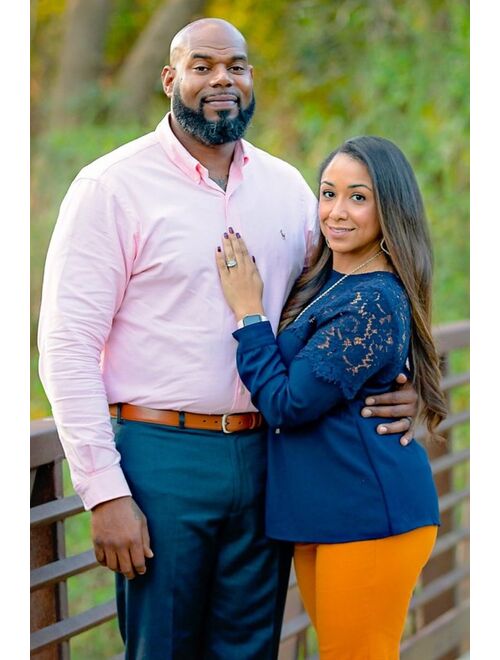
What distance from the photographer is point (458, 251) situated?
7250mm

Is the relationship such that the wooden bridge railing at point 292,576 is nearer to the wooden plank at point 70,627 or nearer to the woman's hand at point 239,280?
the wooden plank at point 70,627

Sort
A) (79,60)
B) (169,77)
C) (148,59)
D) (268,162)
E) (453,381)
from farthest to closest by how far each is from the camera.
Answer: (79,60) → (148,59) → (453,381) → (268,162) → (169,77)

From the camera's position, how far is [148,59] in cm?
827

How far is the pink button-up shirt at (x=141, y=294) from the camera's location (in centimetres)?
199

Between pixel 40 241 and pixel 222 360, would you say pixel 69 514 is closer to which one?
pixel 222 360

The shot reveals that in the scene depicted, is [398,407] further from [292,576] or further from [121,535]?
[292,576]

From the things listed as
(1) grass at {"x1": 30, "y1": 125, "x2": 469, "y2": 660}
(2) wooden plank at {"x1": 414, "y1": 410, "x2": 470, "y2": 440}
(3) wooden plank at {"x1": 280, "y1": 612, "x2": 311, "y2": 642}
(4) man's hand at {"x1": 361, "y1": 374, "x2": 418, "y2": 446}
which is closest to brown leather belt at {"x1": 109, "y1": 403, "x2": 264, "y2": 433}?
(4) man's hand at {"x1": 361, "y1": 374, "x2": 418, "y2": 446}

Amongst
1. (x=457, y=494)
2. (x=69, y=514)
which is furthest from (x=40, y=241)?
(x=69, y=514)

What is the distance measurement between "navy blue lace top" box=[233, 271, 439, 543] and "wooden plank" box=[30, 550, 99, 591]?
45 centimetres

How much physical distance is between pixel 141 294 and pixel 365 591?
A: 695 millimetres

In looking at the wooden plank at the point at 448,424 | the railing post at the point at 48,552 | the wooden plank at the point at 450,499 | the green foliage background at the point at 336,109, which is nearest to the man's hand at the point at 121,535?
the railing post at the point at 48,552

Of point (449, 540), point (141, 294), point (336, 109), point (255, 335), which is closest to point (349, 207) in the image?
point (255, 335)

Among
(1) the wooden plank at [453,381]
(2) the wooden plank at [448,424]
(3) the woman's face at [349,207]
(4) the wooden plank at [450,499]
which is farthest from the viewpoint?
(4) the wooden plank at [450,499]

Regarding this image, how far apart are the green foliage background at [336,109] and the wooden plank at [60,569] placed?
444 centimetres
